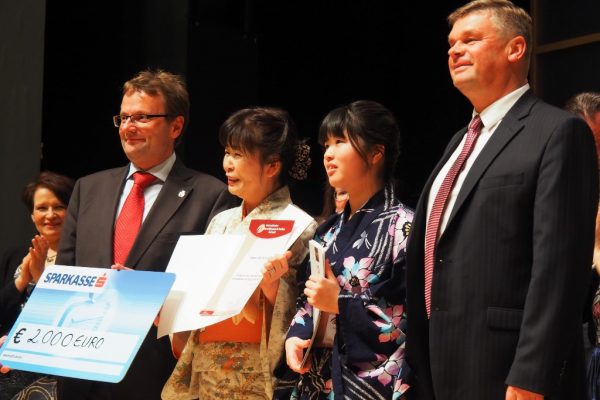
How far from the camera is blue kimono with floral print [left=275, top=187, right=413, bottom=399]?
2357mm

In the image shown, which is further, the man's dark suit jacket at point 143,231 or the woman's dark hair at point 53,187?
the woman's dark hair at point 53,187

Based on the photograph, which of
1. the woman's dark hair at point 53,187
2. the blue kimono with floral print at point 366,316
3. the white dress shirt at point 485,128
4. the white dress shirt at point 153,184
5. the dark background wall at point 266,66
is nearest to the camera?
the white dress shirt at point 485,128

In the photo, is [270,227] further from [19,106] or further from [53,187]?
[19,106]

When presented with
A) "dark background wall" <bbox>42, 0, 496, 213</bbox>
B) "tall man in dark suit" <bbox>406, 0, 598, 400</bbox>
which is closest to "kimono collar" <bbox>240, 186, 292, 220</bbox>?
"tall man in dark suit" <bbox>406, 0, 598, 400</bbox>

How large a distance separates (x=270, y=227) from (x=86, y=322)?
0.64 meters

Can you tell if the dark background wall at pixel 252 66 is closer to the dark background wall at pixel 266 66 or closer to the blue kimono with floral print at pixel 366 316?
the dark background wall at pixel 266 66

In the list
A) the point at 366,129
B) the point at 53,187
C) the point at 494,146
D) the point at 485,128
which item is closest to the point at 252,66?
the point at 53,187

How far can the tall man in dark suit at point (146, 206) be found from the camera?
2.91 m

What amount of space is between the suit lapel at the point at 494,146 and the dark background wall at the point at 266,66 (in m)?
2.62

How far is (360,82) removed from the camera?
554cm

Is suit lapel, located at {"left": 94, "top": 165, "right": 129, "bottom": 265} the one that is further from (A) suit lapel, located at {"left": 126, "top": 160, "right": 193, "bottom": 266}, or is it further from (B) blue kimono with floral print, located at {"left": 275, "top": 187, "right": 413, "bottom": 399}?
(B) blue kimono with floral print, located at {"left": 275, "top": 187, "right": 413, "bottom": 399}

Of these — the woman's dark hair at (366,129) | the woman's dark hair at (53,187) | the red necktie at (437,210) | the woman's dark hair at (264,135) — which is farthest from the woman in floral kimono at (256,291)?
the woman's dark hair at (53,187)

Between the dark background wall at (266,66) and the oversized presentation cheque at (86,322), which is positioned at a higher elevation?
the dark background wall at (266,66)

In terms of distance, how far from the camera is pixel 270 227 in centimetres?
267
